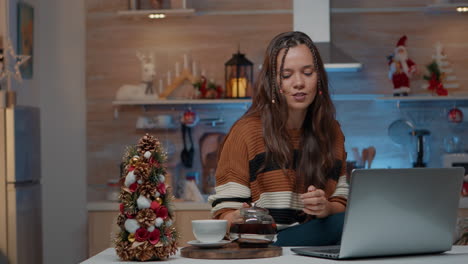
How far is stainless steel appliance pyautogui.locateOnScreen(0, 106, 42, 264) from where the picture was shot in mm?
3910

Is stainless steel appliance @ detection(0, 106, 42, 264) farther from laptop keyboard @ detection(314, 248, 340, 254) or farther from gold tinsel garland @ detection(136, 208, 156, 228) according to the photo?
laptop keyboard @ detection(314, 248, 340, 254)

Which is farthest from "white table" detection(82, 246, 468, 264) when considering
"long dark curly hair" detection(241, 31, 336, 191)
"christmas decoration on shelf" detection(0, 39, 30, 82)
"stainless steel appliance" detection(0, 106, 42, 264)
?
"christmas decoration on shelf" detection(0, 39, 30, 82)

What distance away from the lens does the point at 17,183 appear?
3963 mm

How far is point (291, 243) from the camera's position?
2.00 metres

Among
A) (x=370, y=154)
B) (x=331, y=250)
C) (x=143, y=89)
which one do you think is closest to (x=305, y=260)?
(x=331, y=250)

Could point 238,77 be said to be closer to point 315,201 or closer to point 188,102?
point 188,102

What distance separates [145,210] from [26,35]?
3213 mm

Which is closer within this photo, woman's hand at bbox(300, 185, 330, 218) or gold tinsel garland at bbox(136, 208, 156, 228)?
gold tinsel garland at bbox(136, 208, 156, 228)

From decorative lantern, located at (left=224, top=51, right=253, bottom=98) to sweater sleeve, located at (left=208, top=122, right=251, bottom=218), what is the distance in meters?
2.38

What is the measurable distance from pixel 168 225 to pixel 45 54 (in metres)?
3.37

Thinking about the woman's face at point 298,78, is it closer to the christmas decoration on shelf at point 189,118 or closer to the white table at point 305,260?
the white table at point 305,260

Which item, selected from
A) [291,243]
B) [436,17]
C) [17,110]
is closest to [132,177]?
[291,243]

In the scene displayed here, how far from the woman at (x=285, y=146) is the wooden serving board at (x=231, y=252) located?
347 mm

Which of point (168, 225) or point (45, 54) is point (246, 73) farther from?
point (168, 225)
